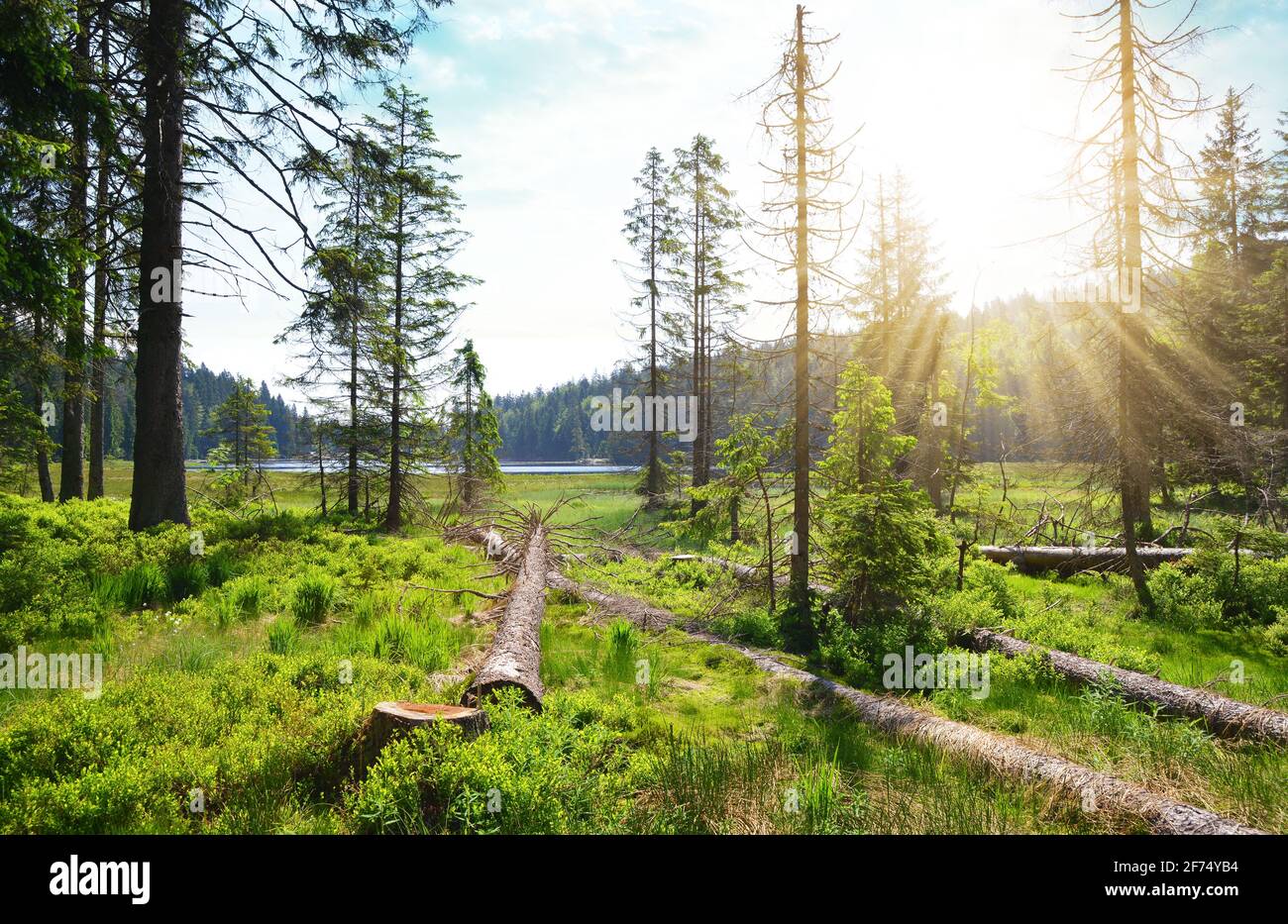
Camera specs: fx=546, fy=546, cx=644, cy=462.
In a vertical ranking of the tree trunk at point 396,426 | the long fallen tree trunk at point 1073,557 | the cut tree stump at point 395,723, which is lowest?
the long fallen tree trunk at point 1073,557

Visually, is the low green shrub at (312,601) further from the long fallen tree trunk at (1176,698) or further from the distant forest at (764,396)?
the long fallen tree trunk at (1176,698)

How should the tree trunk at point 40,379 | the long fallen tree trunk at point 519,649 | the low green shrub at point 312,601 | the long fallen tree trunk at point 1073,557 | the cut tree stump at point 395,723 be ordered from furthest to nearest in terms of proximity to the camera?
the long fallen tree trunk at point 1073,557 → the tree trunk at point 40,379 → the low green shrub at point 312,601 → the long fallen tree trunk at point 519,649 → the cut tree stump at point 395,723

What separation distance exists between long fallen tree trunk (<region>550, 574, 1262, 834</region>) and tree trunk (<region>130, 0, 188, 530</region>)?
1157cm

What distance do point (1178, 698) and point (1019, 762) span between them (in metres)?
3.22

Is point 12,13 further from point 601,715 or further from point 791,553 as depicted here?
point 791,553

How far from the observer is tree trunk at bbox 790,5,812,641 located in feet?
29.9

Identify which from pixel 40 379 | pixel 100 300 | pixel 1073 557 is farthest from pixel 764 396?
pixel 100 300

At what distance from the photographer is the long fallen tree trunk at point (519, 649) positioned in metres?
5.34

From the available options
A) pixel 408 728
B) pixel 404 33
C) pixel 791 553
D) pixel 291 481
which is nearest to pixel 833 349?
pixel 791 553

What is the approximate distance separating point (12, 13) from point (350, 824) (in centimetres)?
978

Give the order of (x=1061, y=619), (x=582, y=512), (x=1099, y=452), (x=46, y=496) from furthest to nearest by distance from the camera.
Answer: (x=582, y=512), (x=46, y=496), (x=1099, y=452), (x=1061, y=619)

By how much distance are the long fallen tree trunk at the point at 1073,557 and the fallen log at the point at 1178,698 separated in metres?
6.60

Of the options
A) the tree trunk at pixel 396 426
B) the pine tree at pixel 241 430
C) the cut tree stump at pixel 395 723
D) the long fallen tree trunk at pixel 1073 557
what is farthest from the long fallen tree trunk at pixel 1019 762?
the pine tree at pixel 241 430

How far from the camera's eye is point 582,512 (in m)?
27.4
